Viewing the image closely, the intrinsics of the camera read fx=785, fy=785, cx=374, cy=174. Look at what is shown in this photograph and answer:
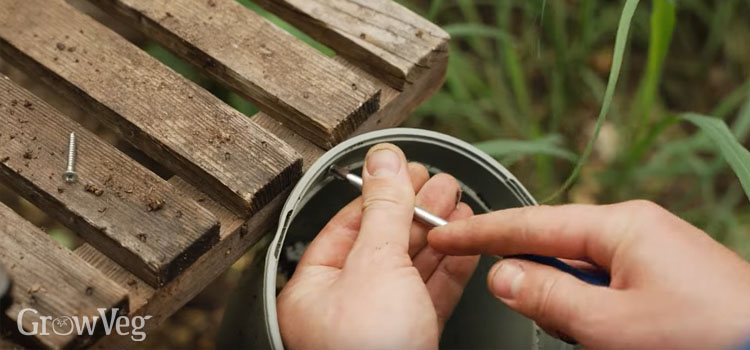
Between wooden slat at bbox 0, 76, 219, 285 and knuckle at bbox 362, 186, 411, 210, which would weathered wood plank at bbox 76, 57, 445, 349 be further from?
knuckle at bbox 362, 186, 411, 210


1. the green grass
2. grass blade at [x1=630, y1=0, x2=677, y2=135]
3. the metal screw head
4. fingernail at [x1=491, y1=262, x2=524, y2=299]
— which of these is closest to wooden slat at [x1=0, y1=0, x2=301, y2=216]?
the metal screw head

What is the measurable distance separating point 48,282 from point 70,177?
0.15 meters

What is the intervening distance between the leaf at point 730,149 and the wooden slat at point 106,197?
73 centimetres

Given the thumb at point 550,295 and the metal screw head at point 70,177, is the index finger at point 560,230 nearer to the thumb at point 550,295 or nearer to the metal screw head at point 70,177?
the thumb at point 550,295

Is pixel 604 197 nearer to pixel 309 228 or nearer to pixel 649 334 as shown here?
pixel 309 228

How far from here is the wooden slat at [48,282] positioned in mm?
940

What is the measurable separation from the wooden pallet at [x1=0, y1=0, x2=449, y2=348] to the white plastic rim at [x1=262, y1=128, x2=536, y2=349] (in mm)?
45

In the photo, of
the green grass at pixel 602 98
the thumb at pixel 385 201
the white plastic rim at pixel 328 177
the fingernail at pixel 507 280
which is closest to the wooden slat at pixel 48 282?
the white plastic rim at pixel 328 177

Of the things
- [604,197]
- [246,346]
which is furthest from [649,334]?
[604,197]

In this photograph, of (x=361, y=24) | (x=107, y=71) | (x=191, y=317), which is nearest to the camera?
(x=107, y=71)

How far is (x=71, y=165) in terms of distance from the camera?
3.41ft

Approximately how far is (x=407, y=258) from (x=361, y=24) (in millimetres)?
420

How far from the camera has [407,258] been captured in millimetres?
1021

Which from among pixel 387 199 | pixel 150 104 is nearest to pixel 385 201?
pixel 387 199
